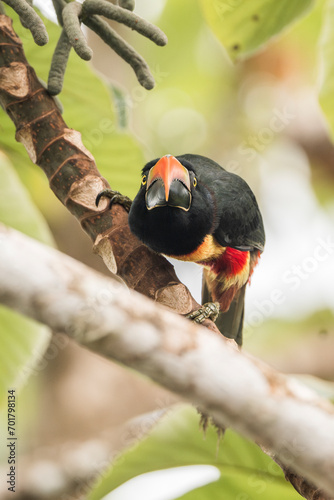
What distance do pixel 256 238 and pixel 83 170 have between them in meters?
0.72

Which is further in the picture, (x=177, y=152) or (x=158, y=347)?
(x=177, y=152)

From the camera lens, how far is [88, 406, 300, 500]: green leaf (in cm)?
124

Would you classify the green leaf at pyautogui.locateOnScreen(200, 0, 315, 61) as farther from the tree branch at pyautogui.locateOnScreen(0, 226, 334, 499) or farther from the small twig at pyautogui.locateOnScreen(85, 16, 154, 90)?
the tree branch at pyautogui.locateOnScreen(0, 226, 334, 499)

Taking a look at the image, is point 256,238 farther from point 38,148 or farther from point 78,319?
point 78,319

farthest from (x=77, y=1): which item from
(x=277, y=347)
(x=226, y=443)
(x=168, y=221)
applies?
(x=277, y=347)

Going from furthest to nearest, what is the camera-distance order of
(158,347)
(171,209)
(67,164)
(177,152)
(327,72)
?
(177,152), (171,209), (327,72), (67,164), (158,347)

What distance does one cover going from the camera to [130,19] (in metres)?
1.03

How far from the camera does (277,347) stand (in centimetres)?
241

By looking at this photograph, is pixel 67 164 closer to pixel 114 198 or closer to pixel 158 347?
pixel 114 198

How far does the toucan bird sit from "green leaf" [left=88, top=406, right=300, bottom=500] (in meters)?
0.28

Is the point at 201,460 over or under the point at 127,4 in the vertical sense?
under

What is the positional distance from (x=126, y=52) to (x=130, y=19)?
0.24 ft


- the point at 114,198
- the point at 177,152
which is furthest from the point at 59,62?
the point at 177,152

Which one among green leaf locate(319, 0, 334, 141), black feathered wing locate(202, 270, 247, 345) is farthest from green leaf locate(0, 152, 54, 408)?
green leaf locate(319, 0, 334, 141)
